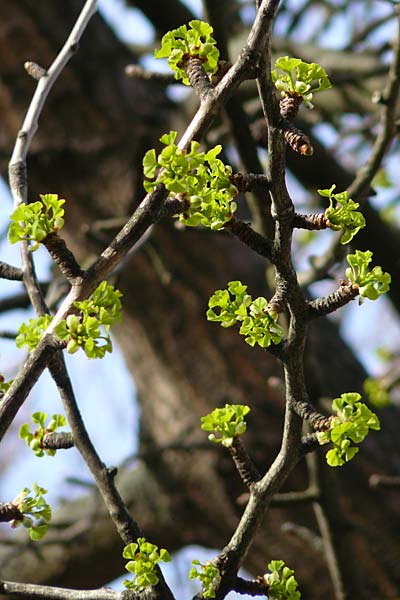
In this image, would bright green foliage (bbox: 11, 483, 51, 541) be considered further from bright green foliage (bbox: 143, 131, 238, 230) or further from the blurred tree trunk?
the blurred tree trunk

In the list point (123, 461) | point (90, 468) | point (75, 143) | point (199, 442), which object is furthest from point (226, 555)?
point (75, 143)

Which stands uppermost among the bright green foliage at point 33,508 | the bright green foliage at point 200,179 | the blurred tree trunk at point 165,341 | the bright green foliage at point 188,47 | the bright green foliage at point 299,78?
the blurred tree trunk at point 165,341

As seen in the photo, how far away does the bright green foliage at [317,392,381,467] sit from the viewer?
981mm

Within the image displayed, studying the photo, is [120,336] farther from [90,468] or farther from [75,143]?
[90,468]

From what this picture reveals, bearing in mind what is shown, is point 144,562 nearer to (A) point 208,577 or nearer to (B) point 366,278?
(A) point 208,577

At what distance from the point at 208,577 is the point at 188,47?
2.31 feet

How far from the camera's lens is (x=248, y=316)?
39.0 inches

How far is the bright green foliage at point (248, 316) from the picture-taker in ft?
3.20

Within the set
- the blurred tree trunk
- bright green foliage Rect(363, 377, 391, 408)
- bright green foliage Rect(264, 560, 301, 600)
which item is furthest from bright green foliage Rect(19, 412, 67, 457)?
the blurred tree trunk

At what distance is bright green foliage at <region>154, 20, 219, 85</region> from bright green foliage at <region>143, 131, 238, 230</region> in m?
0.14

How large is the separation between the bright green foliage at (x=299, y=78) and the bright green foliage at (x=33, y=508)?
65 cm

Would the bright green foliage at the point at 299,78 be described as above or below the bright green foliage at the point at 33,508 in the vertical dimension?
above

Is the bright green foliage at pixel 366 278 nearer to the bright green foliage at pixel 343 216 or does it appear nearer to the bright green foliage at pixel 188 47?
the bright green foliage at pixel 343 216

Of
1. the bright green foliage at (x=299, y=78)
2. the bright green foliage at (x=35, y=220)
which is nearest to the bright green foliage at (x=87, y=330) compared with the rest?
the bright green foliage at (x=35, y=220)
